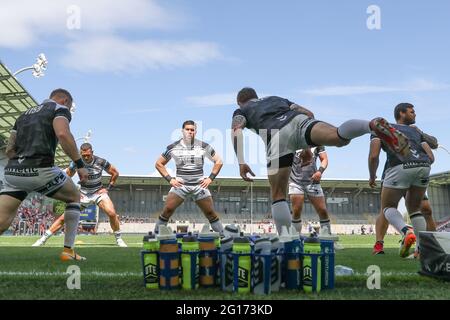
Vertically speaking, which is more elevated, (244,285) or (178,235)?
(178,235)

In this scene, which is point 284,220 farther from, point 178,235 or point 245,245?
point 245,245

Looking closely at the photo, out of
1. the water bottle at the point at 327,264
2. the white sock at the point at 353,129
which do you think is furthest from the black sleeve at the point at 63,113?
the water bottle at the point at 327,264

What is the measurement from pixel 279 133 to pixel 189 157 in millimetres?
4134

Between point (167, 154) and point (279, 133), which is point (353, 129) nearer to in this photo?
point (279, 133)

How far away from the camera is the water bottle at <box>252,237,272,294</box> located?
3193mm

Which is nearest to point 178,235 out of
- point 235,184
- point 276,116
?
point 276,116

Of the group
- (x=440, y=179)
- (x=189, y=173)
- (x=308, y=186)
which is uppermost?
(x=440, y=179)

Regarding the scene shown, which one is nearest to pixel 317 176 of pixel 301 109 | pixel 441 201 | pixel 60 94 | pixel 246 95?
pixel 246 95

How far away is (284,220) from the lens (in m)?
5.14

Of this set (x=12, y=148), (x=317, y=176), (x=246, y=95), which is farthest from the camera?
(x=317, y=176)

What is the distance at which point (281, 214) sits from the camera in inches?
203

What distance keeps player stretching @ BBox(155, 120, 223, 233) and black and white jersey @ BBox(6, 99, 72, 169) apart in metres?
3.43

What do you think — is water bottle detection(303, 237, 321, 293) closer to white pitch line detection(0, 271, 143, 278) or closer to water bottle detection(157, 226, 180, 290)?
water bottle detection(157, 226, 180, 290)
